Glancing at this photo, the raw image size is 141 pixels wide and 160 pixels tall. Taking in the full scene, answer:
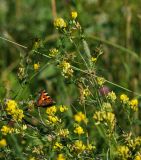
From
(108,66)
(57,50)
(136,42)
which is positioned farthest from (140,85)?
(57,50)

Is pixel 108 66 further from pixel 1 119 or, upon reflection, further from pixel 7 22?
pixel 1 119

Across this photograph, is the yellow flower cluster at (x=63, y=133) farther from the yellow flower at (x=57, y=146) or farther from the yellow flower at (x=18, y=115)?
the yellow flower at (x=18, y=115)

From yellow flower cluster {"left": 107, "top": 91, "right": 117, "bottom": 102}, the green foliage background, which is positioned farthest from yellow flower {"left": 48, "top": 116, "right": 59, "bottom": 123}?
the green foliage background

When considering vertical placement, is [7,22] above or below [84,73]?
Result: above

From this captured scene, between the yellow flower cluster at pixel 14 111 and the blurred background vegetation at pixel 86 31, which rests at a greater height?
the blurred background vegetation at pixel 86 31

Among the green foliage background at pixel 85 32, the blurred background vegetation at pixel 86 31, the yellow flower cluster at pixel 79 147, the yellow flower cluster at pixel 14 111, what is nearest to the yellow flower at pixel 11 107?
the yellow flower cluster at pixel 14 111

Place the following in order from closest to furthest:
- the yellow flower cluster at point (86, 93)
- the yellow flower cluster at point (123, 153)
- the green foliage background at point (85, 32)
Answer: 1. the yellow flower cluster at point (123, 153)
2. the yellow flower cluster at point (86, 93)
3. the green foliage background at point (85, 32)
